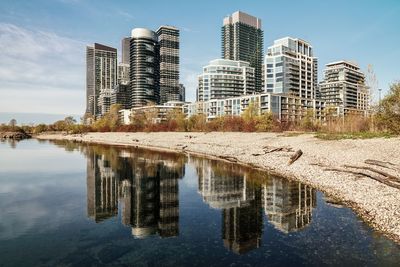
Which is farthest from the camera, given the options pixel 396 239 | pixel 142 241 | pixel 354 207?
pixel 354 207

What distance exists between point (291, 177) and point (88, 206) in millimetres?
19845

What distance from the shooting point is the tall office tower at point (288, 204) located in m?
19.3

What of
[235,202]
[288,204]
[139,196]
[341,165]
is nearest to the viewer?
[288,204]

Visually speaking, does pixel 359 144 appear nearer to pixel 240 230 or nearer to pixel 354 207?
pixel 354 207

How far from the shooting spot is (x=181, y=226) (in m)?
19.0

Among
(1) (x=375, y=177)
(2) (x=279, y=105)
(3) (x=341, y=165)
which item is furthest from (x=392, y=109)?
(2) (x=279, y=105)

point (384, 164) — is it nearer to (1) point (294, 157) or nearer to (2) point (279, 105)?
(1) point (294, 157)

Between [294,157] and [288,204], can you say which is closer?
[288,204]

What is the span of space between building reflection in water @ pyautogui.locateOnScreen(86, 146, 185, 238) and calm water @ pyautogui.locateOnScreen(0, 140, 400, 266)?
0.08 meters

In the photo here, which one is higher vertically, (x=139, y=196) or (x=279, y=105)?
(x=279, y=105)

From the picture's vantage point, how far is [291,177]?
31812 mm

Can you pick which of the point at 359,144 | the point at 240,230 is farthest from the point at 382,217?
the point at 359,144

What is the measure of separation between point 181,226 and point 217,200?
6781 mm

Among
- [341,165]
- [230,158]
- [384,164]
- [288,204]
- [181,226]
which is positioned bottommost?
[181,226]
